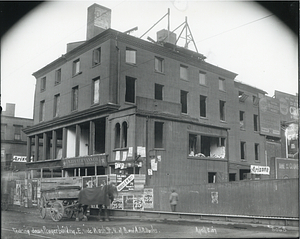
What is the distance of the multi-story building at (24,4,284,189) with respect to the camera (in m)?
25.5

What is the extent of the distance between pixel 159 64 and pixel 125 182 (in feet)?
31.8

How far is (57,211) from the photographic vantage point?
56.1 feet

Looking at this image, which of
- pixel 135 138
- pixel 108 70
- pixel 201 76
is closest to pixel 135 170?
pixel 135 138

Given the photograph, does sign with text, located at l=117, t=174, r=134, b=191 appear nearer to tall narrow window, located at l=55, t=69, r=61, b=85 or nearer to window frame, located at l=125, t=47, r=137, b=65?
window frame, located at l=125, t=47, r=137, b=65

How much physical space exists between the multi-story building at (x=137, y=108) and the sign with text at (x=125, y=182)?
40.1 inches

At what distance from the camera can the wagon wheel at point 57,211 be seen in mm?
17031

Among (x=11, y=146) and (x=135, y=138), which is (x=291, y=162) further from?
(x=11, y=146)

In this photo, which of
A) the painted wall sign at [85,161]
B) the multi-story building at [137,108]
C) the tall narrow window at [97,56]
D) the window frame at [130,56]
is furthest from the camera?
the tall narrow window at [97,56]

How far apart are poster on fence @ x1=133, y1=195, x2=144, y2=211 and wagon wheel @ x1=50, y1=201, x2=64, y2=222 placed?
5.29m

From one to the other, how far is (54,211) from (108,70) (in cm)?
1252

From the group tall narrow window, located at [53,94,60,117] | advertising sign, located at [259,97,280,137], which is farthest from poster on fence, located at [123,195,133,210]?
tall narrow window, located at [53,94,60,117]

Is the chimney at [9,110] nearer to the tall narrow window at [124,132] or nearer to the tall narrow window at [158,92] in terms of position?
the tall narrow window at [124,132]

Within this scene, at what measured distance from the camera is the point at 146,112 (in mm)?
25547

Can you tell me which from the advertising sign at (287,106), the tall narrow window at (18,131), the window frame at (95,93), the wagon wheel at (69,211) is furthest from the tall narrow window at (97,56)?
the advertising sign at (287,106)
